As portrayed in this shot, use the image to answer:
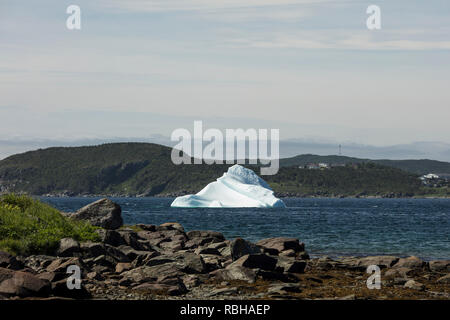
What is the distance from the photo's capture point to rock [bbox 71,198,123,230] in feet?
92.8

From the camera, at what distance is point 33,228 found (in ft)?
76.1

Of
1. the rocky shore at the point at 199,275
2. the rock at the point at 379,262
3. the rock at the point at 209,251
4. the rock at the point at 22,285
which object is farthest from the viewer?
the rock at the point at 209,251

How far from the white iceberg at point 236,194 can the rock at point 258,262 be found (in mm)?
66609

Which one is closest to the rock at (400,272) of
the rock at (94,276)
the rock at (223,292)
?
the rock at (223,292)

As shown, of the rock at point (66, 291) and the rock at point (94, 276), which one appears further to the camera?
the rock at point (94, 276)

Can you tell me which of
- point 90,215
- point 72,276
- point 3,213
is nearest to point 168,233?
point 90,215

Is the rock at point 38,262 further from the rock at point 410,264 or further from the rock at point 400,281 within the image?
the rock at point 410,264

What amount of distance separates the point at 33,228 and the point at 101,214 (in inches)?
236

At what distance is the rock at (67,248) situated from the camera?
2198cm

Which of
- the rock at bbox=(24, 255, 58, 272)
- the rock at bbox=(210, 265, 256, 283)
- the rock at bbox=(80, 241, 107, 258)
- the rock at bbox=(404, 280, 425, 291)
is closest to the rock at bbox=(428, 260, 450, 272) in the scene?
the rock at bbox=(404, 280, 425, 291)
